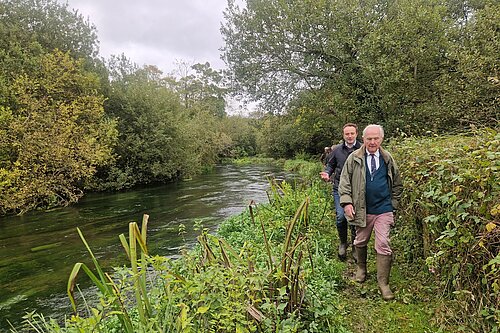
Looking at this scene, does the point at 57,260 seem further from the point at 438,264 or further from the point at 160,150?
the point at 160,150

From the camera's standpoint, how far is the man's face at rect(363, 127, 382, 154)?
3.81 meters

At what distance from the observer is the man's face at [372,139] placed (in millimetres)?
3814

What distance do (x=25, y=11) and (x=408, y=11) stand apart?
63.4 feet

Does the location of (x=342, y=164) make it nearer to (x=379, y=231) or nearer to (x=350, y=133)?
(x=350, y=133)

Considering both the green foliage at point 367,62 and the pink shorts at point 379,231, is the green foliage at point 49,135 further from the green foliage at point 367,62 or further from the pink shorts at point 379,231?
the pink shorts at point 379,231

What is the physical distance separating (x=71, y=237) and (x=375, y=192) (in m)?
9.00

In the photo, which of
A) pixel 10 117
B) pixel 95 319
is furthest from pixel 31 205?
pixel 95 319

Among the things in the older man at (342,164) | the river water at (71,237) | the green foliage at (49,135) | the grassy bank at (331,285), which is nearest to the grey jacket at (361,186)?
the grassy bank at (331,285)

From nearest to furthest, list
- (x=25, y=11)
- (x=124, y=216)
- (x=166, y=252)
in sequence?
(x=166, y=252) → (x=124, y=216) → (x=25, y=11)

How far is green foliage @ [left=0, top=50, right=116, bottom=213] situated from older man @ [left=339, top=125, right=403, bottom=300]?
14.0 metres

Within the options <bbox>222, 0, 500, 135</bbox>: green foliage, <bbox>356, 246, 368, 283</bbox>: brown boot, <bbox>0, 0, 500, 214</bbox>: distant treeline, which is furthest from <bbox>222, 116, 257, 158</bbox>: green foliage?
<bbox>356, 246, 368, 283</bbox>: brown boot

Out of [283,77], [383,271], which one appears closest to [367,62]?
[283,77]

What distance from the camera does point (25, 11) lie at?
17.9 meters

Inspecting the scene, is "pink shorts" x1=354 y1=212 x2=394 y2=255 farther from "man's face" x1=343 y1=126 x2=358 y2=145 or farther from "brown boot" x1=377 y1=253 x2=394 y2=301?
"man's face" x1=343 y1=126 x2=358 y2=145
